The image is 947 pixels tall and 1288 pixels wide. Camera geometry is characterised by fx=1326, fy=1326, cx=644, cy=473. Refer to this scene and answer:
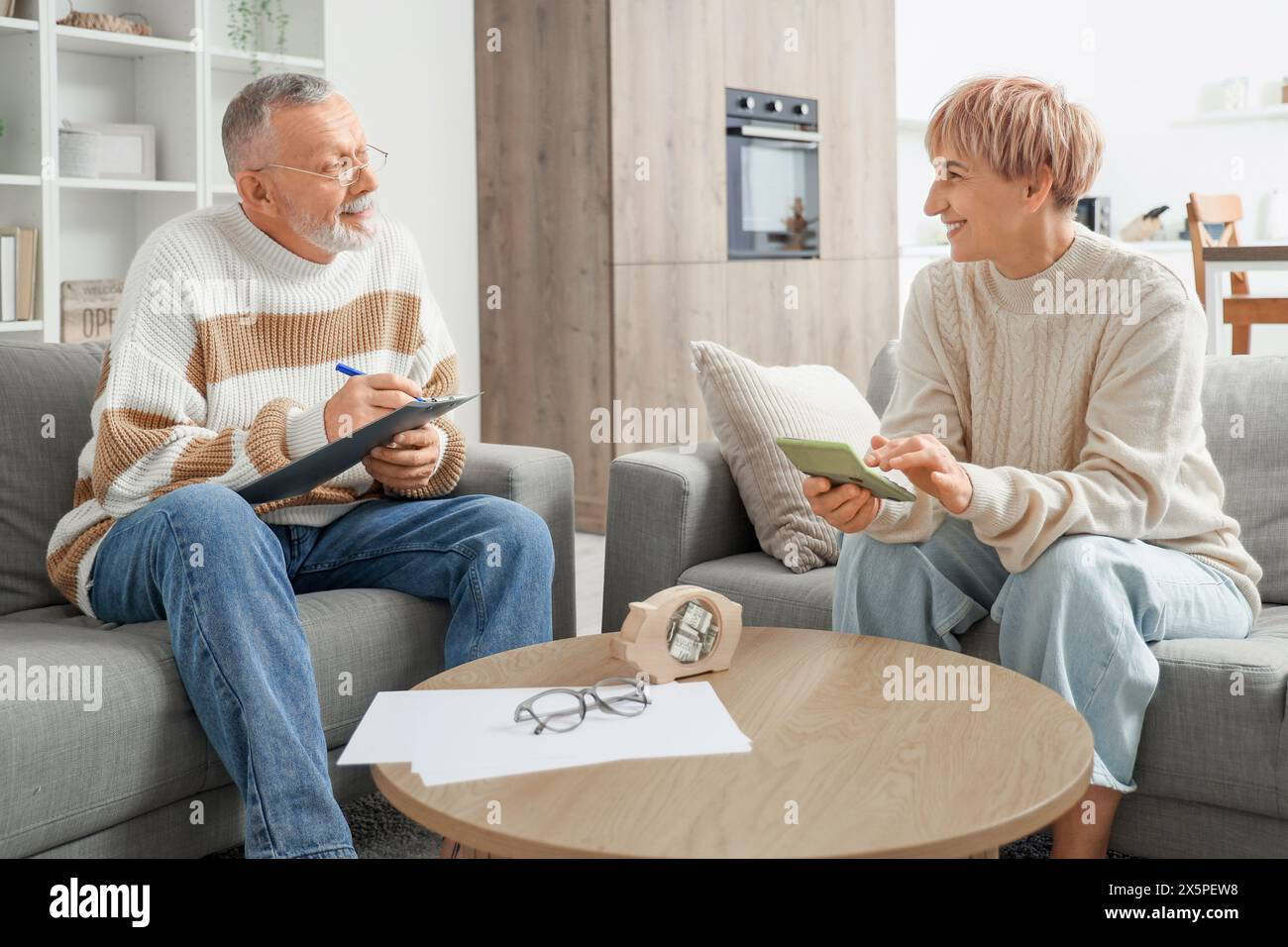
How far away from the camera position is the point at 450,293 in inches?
175

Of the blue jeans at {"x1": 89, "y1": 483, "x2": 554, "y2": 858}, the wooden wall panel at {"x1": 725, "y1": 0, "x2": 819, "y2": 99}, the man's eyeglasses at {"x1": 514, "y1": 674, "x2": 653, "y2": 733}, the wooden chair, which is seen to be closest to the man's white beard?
the blue jeans at {"x1": 89, "y1": 483, "x2": 554, "y2": 858}

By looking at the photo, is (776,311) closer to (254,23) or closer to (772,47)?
(772,47)

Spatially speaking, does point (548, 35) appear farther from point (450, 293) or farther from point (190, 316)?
point (190, 316)

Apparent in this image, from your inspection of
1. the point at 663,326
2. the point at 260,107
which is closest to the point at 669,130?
the point at 663,326

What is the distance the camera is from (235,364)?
2.00 meters

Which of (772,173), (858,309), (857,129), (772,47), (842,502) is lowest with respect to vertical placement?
(842,502)

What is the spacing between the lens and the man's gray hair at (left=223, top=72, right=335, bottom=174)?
2.04 metres

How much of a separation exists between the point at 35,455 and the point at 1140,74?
6.10m
